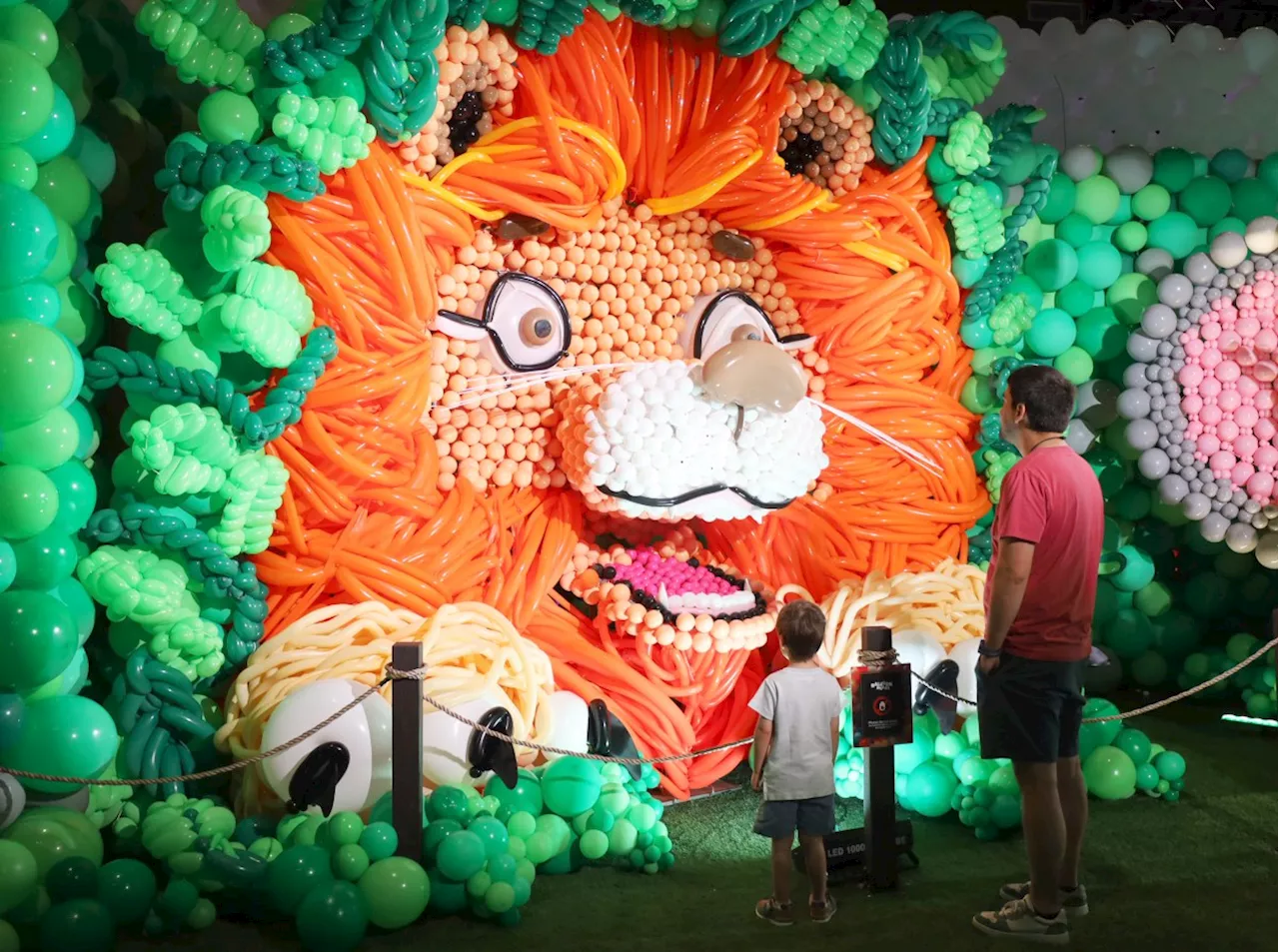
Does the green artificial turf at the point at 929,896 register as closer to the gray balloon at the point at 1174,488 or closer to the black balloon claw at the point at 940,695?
the black balloon claw at the point at 940,695

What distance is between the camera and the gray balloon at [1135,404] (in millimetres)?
5750

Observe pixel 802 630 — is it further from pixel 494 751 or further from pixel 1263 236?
pixel 1263 236

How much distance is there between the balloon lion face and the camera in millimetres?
4406

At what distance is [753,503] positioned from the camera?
15.5 ft

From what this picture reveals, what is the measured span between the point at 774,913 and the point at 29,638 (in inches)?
83.3

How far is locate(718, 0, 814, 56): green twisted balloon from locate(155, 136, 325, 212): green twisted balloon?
1.63m

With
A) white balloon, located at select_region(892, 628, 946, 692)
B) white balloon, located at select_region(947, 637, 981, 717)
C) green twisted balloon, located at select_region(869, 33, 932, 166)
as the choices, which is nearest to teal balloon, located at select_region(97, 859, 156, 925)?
white balloon, located at select_region(892, 628, 946, 692)

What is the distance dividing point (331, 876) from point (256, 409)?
4.92 ft

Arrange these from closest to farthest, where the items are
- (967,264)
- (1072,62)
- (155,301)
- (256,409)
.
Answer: (155,301) < (256,409) < (967,264) < (1072,62)

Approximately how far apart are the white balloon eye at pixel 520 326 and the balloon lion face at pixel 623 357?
0.03ft

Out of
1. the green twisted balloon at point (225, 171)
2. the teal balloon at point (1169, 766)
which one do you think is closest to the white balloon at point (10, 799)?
the green twisted balloon at point (225, 171)

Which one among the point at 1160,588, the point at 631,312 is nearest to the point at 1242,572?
the point at 1160,588

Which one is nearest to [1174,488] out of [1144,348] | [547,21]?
[1144,348]

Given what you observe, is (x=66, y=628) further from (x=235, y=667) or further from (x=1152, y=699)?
(x=1152, y=699)
